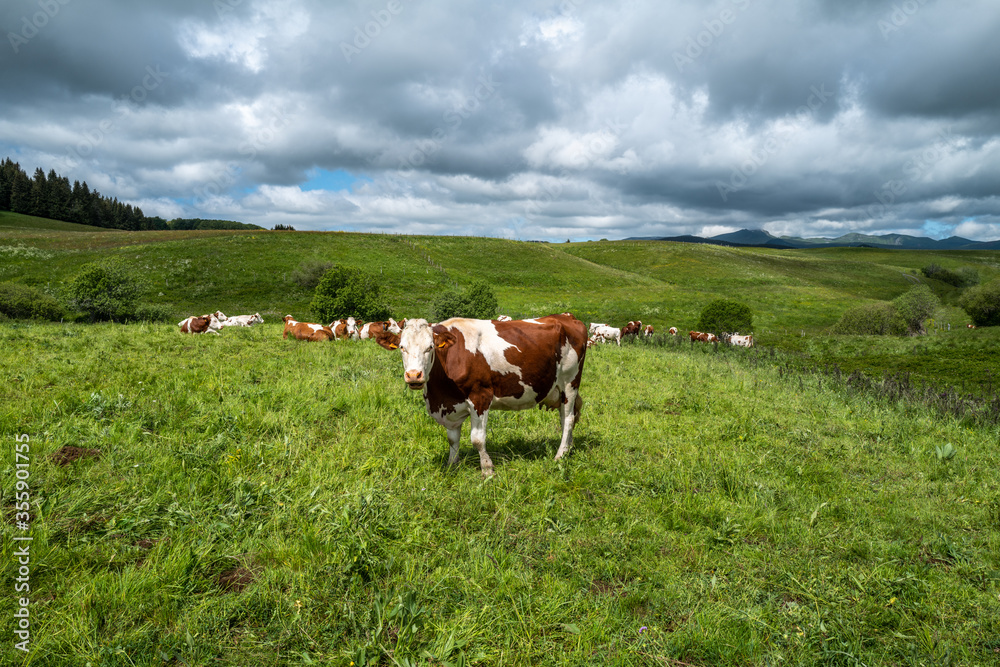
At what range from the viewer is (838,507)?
6059 millimetres

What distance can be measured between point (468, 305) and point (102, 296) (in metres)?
26.2

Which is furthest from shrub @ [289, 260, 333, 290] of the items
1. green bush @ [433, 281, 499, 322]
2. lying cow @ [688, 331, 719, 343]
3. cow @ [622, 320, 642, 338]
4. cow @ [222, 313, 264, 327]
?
lying cow @ [688, 331, 719, 343]

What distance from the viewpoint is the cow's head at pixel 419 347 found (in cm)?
564

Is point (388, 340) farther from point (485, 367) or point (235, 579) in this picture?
point (235, 579)

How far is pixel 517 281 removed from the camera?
235ft

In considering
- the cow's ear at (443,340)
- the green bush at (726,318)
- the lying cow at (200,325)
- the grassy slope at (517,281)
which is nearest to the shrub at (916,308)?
the grassy slope at (517,281)

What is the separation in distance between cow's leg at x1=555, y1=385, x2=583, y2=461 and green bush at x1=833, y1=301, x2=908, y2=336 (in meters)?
51.6

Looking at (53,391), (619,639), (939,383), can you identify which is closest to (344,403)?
(53,391)

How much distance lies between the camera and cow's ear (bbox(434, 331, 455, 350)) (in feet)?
20.0

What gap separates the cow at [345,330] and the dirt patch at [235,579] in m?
18.9

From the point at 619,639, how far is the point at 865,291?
105m

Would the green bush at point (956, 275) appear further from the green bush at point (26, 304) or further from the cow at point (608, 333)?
the green bush at point (26, 304)

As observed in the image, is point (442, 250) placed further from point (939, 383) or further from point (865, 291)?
point (865, 291)

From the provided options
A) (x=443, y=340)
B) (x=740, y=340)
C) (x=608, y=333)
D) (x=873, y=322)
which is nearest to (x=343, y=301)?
(x=608, y=333)
